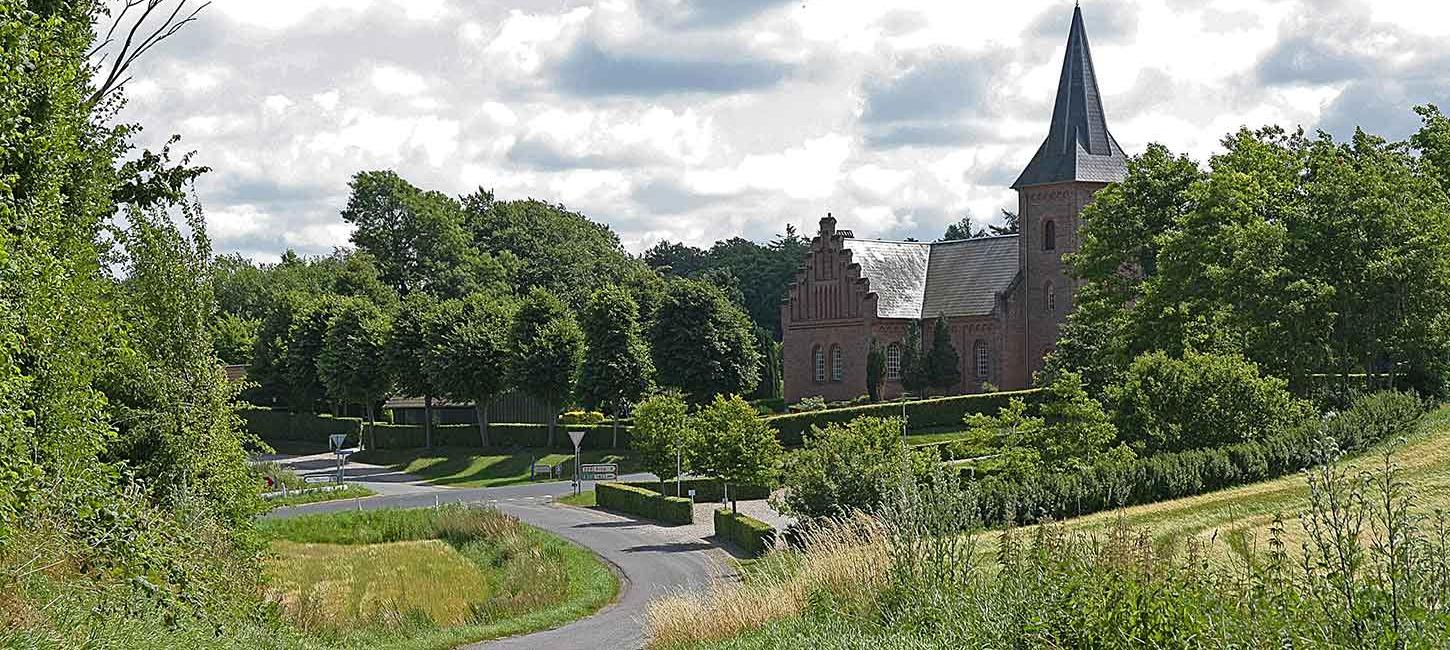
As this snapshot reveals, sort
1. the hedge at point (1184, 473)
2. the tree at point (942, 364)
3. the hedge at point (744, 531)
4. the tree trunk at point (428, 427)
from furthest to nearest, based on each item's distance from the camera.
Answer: the tree trunk at point (428, 427)
the tree at point (942, 364)
the hedge at point (744, 531)
the hedge at point (1184, 473)

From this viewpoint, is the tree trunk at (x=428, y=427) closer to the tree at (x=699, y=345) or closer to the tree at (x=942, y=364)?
the tree at (x=699, y=345)

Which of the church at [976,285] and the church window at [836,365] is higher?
the church at [976,285]

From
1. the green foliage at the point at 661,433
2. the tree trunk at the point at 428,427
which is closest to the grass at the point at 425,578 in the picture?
the green foliage at the point at 661,433

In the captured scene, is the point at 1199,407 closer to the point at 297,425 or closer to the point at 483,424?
the point at 483,424

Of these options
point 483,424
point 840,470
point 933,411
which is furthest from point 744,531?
point 483,424

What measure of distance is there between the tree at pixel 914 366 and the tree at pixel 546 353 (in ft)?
53.8

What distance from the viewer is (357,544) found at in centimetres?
4200

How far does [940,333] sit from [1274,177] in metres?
30.5

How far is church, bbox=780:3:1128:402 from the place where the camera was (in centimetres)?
7125

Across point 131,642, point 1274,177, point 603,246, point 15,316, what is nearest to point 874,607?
point 131,642

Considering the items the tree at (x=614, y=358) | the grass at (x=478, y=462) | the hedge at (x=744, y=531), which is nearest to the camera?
the hedge at (x=744, y=531)

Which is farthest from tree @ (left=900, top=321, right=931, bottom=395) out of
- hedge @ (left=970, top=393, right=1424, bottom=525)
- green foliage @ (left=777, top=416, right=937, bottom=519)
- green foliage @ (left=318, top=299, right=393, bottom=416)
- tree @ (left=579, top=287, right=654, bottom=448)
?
green foliage @ (left=777, top=416, right=937, bottom=519)

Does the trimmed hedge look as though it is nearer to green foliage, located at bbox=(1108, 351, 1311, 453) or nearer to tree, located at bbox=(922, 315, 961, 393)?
tree, located at bbox=(922, 315, 961, 393)

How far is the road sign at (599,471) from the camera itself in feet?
189
